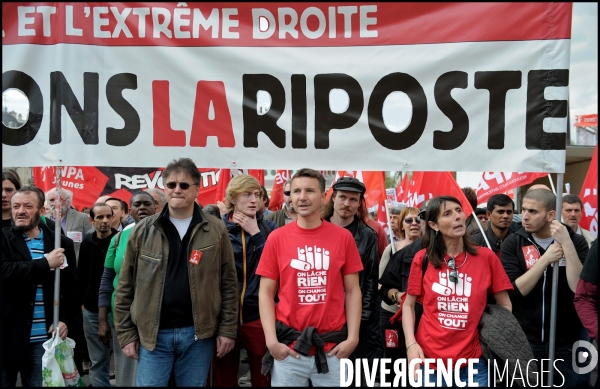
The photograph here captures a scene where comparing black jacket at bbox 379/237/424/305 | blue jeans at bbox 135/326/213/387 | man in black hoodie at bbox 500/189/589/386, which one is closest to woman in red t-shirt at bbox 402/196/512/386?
man in black hoodie at bbox 500/189/589/386

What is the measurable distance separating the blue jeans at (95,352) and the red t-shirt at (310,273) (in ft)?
9.29

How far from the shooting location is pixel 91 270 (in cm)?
555

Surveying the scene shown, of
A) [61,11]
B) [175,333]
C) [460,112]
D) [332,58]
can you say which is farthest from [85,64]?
[460,112]

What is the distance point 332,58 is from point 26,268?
8.70ft

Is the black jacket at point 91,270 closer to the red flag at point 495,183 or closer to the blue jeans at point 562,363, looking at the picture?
the blue jeans at point 562,363

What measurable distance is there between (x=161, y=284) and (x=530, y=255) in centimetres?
268

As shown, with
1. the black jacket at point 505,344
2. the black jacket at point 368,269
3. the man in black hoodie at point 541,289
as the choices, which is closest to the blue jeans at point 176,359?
the black jacket at point 368,269

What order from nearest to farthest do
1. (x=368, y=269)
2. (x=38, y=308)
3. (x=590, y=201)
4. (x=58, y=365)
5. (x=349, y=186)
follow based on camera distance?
(x=58, y=365)
(x=38, y=308)
(x=368, y=269)
(x=349, y=186)
(x=590, y=201)

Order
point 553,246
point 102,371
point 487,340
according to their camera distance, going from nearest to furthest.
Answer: point 487,340
point 553,246
point 102,371

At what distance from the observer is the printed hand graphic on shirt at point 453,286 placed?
3611mm

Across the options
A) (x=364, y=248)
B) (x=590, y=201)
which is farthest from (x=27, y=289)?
(x=590, y=201)

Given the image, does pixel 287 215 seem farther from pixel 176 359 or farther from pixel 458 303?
pixel 458 303

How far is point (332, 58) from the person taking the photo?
4203 millimetres

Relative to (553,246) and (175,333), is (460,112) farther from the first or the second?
(175,333)
